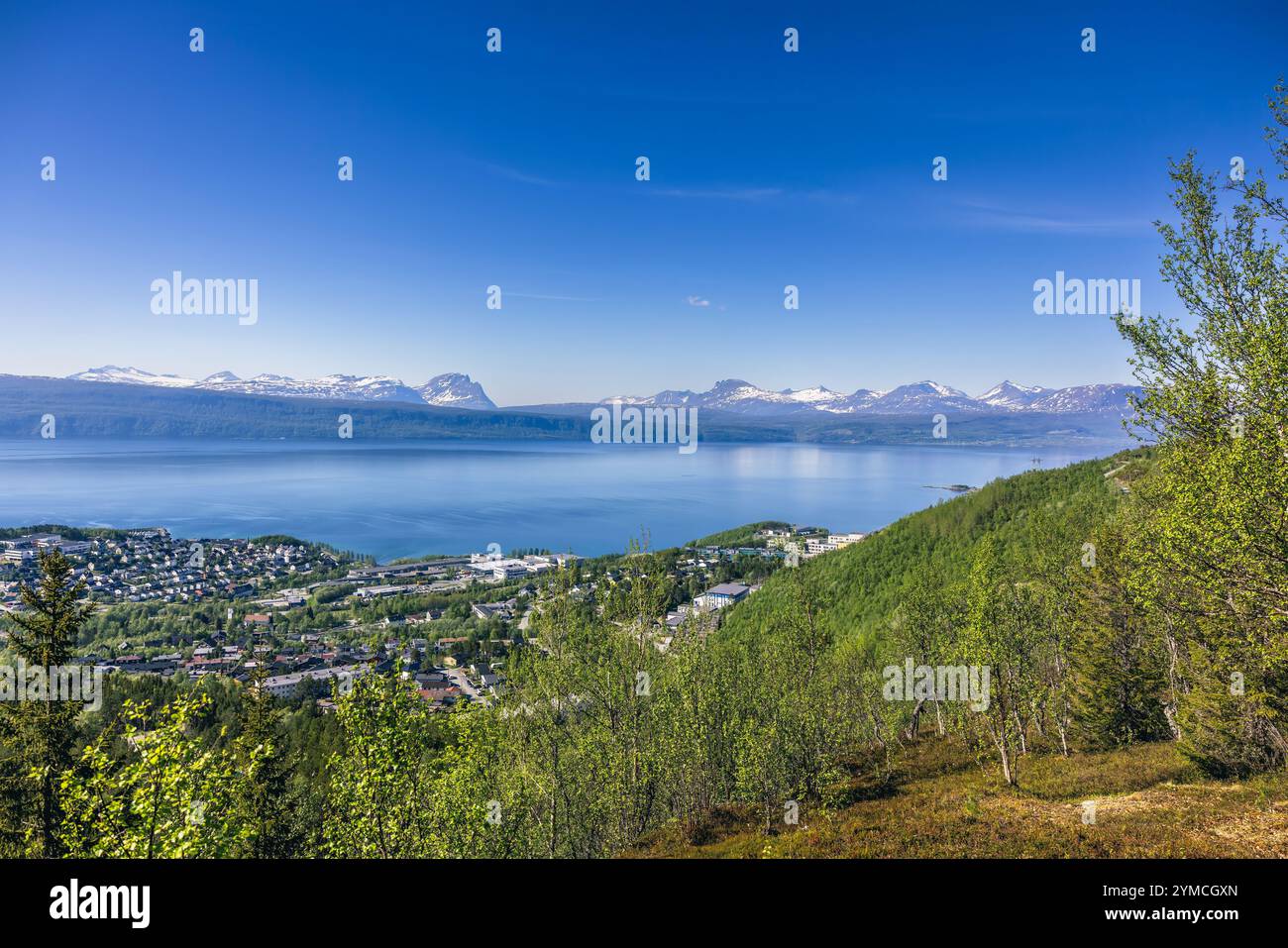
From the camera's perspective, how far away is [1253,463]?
948cm

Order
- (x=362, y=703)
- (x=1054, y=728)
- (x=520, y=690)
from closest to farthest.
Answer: (x=362, y=703) → (x=520, y=690) → (x=1054, y=728)

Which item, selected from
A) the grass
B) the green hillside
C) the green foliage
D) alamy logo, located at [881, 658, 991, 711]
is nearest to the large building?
the green hillside

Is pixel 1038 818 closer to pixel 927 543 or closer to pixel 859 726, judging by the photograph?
pixel 859 726

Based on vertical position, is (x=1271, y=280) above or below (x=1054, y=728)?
above

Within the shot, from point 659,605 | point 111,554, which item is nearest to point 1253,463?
point 659,605

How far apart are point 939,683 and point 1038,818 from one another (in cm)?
1152

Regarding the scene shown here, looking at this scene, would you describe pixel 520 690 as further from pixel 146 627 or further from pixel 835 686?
pixel 146 627

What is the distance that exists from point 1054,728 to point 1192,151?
23.6 meters

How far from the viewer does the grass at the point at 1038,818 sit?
34.1 ft
